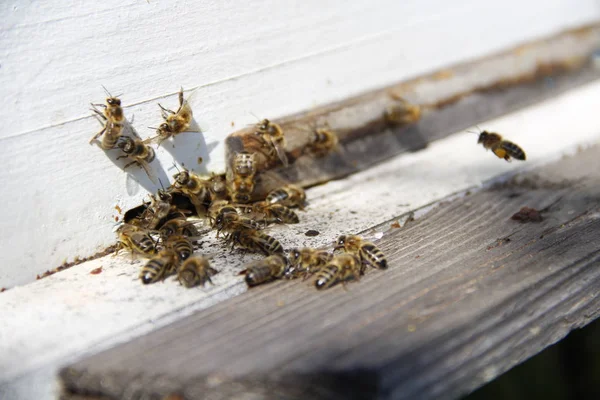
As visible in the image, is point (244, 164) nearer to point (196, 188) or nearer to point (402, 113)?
point (196, 188)

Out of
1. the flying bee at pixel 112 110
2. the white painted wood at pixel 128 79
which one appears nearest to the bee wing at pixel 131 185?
the white painted wood at pixel 128 79

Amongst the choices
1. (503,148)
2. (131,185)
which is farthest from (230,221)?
(503,148)

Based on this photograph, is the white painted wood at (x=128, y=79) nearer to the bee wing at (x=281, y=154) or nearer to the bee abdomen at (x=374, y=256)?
the bee wing at (x=281, y=154)

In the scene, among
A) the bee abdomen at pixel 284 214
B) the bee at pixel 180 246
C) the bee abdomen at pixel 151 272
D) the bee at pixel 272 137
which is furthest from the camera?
the bee at pixel 272 137

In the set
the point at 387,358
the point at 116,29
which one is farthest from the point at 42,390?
the point at 116,29

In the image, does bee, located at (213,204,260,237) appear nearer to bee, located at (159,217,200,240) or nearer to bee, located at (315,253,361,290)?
bee, located at (159,217,200,240)

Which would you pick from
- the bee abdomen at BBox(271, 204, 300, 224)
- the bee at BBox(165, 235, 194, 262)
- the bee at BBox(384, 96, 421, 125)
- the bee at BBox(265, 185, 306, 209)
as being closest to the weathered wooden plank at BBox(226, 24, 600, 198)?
the bee at BBox(384, 96, 421, 125)

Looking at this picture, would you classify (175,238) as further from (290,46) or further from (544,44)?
(544,44)
